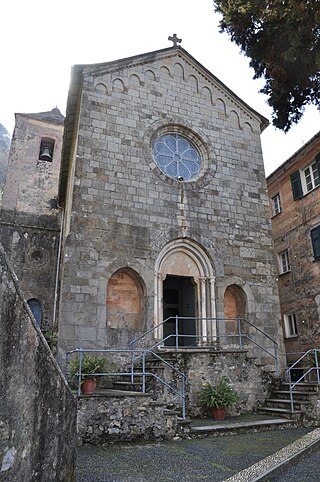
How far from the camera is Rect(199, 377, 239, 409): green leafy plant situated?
880 cm

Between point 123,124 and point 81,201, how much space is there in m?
3.24

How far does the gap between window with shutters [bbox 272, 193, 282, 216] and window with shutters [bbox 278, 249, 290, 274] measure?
84.4 inches

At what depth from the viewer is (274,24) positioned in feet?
27.6

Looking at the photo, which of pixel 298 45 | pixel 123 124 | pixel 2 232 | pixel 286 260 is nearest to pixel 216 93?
pixel 123 124

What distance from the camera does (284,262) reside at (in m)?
18.4

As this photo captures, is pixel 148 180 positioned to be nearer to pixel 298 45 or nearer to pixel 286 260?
pixel 298 45

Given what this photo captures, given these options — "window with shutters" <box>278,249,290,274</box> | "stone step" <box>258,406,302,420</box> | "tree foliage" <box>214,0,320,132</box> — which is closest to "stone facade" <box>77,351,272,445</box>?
"stone step" <box>258,406,302,420</box>

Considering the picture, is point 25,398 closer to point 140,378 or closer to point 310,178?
point 140,378

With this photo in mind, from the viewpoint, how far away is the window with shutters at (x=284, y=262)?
18.1 meters

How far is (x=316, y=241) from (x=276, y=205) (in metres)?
3.92

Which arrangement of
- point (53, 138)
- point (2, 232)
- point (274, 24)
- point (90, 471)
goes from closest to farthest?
point (90, 471)
point (274, 24)
point (2, 232)
point (53, 138)

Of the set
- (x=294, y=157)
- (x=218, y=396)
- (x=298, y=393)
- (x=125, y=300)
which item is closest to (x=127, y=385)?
(x=218, y=396)

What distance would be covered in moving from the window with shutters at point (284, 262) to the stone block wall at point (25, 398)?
16156mm

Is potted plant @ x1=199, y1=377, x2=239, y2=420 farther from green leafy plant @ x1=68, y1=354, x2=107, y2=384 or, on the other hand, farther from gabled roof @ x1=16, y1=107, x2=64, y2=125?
gabled roof @ x1=16, y1=107, x2=64, y2=125
